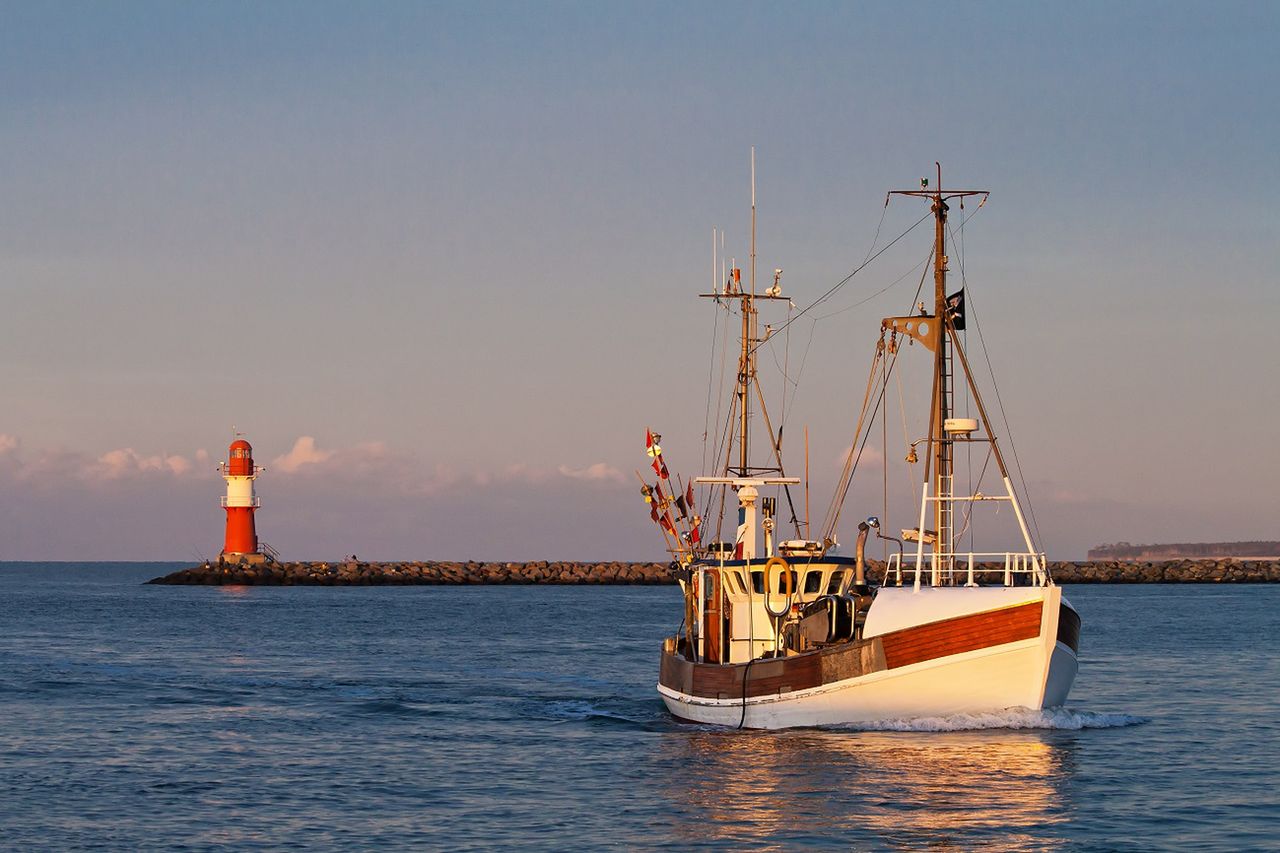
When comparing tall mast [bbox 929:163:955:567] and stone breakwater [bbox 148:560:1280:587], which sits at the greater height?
tall mast [bbox 929:163:955:567]

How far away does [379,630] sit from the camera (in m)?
80.4

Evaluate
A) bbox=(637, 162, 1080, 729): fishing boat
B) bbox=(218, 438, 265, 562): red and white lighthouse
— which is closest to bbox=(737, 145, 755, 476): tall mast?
bbox=(637, 162, 1080, 729): fishing boat

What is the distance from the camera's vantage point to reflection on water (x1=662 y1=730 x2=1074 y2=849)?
75.6 feet

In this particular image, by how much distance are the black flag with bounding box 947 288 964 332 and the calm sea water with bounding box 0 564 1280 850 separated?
8.22m

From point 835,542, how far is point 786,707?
4.93 metres

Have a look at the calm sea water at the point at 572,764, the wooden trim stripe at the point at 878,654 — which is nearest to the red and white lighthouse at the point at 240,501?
the calm sea water at the point at 572,764

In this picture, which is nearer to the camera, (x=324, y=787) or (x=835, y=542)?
(x=324, y=787)

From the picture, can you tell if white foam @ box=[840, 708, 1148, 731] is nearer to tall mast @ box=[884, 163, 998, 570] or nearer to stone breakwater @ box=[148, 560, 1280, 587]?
tall mast @ box=[884, 163, 998, 570]

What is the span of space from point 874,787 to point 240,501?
104 meters

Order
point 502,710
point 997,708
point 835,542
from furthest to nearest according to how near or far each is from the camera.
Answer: point 502,710 < point 835,542 < point 997,708

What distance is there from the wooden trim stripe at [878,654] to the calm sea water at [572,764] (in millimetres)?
1111

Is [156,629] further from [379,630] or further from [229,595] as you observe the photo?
[229,595]

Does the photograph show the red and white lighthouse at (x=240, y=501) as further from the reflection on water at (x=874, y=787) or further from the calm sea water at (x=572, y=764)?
the reflection on water at (x=874, y=787)

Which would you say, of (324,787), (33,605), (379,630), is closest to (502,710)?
(324,787)
